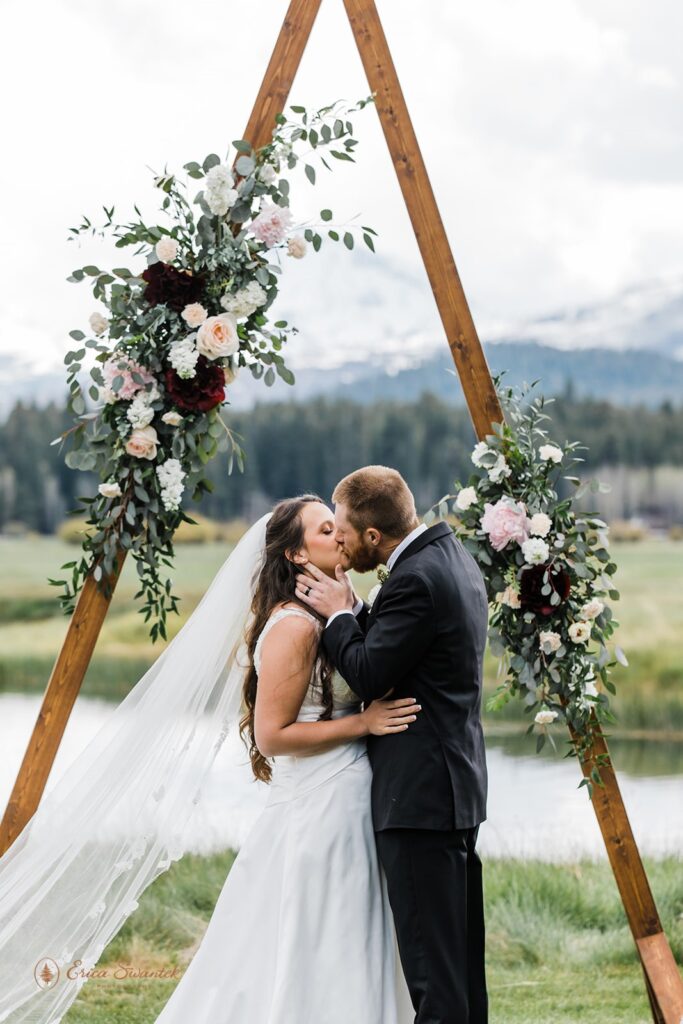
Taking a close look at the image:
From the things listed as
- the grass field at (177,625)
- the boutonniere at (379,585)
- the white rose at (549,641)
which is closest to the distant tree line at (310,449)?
the grass field at (177,625)

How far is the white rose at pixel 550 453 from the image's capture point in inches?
155

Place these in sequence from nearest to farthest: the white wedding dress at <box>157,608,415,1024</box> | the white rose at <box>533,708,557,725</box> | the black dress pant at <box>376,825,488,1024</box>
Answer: the black dress pant at <box>376,825,488,1024</box> → the white wedding dress at <box>157,608,415,1024</box> → the white rose at <box>533,708,557,725</box>

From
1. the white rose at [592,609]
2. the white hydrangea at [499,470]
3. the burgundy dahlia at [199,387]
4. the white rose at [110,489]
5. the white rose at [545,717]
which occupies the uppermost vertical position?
the burgundy dahlia at [199,387]

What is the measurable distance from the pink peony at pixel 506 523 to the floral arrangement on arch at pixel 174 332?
2.82 feet

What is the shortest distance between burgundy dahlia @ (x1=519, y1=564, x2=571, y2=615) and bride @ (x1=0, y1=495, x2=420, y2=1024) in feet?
2.67

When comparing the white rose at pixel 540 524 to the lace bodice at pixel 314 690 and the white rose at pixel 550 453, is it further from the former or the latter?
the lace bodice at pixel 314 690

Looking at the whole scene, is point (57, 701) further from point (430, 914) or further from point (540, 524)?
point (540, 524)

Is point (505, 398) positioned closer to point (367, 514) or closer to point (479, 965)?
point (367, 514)

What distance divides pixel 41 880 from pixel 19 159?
12049mm

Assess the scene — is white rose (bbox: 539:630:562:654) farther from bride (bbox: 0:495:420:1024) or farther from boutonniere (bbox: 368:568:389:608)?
bride (bbox: 0:495:420:1024)

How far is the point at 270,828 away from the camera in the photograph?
3414mm

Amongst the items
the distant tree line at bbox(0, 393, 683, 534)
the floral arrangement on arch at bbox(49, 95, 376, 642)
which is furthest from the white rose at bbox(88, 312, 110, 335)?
the distant tree line at bbox(0, 393, 683, 534)

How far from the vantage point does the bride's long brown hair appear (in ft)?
11.5

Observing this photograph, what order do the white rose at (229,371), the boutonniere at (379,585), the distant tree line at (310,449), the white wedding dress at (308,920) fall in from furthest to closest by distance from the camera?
1. the distant tree line at (310,449)
2. the white rose at (229,371)
3. the boutonniere at (379,585)
4. the white wedding dress at (308,920)
